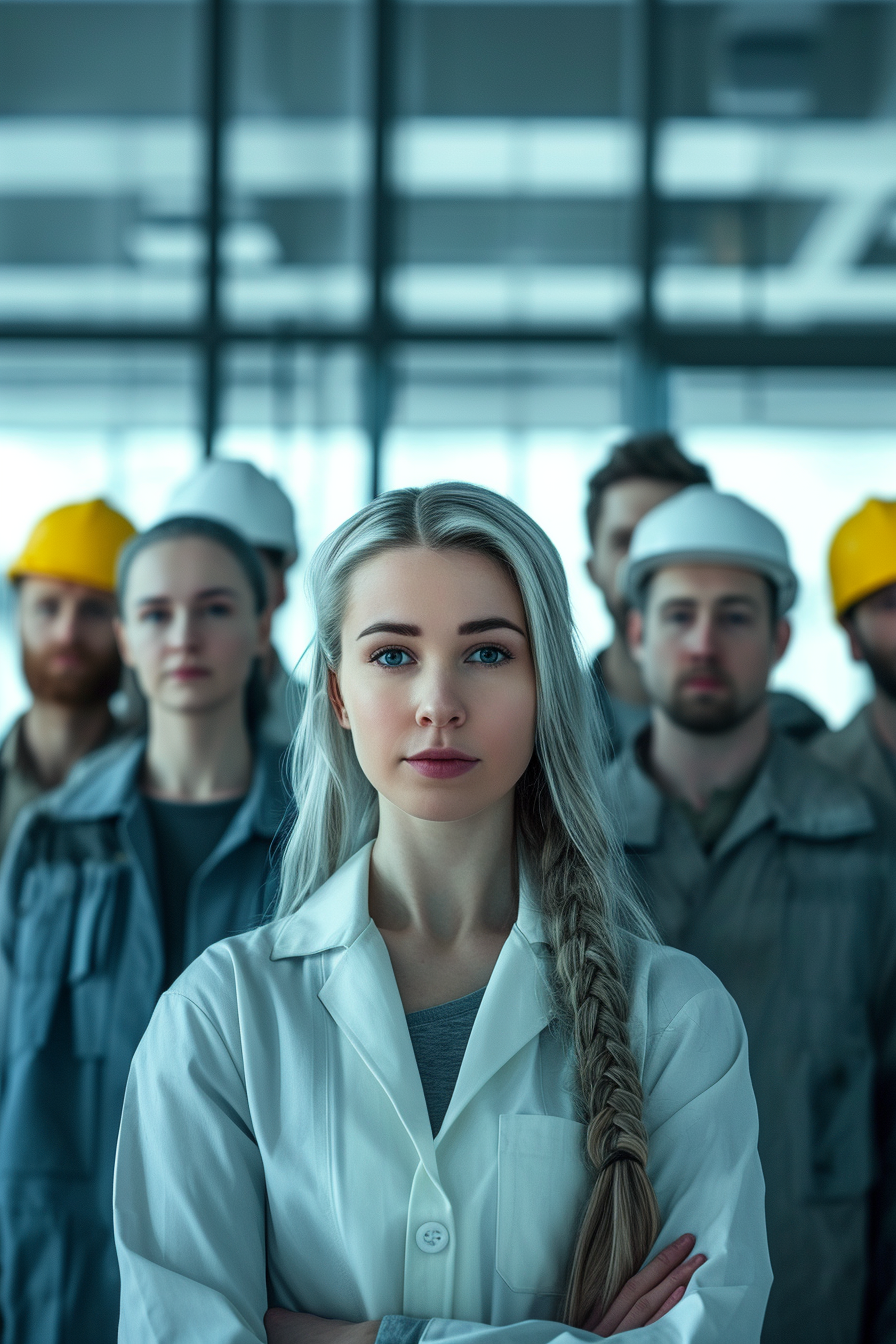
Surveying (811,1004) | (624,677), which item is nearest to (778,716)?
(624,677)

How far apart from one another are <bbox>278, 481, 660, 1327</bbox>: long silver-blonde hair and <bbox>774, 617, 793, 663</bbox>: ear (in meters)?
0.96

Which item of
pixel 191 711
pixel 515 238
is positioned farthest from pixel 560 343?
pixel 191 711

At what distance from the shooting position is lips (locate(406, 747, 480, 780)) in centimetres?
145

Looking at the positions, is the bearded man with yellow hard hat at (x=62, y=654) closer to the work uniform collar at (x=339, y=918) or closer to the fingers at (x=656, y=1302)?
the work uniform collar at (x=339, y=918)

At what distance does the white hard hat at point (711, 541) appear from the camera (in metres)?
2.53

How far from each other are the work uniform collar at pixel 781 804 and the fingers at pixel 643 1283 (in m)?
1.02

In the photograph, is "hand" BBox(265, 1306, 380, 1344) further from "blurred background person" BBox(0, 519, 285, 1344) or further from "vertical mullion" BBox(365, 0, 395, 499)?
"vertical mullion" BBox(365, 0, 395, 499)

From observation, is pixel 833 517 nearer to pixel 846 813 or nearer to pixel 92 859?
pixel 846 813

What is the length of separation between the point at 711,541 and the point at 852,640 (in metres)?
0.63


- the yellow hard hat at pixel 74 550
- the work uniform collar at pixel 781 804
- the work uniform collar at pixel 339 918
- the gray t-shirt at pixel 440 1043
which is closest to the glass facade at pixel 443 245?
Answer: the yellow hard hat at pixel 74 550

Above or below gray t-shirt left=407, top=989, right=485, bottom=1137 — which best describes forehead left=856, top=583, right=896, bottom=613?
above

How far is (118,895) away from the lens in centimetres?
240

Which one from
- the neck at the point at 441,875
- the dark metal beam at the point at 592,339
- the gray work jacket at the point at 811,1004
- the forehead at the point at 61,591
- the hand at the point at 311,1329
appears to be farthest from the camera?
the dark metal beam at the point at 592,339

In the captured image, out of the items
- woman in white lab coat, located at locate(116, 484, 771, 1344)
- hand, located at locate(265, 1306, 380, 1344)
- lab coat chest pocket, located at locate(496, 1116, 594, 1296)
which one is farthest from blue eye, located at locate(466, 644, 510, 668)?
hand, located at locate(265, 1306, 380, 1344)
